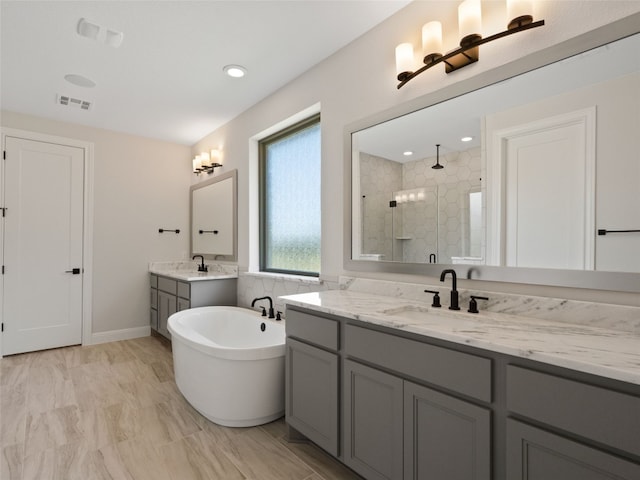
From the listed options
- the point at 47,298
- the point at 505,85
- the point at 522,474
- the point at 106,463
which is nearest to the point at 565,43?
the point at 505,85

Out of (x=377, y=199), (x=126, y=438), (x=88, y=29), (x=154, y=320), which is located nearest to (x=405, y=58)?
(x=377, y=199)

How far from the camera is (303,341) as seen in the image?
1890 mm

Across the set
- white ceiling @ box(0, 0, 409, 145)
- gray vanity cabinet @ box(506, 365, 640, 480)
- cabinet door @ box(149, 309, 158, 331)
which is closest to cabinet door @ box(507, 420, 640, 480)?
gray vanity cabinet @ box(506, 365, 640, 480)

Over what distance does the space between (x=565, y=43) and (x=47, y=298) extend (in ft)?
16.1

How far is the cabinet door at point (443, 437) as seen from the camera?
1.15 meters

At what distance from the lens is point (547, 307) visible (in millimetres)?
1437

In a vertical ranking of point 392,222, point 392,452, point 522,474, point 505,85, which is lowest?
point 392,452

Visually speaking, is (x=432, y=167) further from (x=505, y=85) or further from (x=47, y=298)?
(x=47, y=298)

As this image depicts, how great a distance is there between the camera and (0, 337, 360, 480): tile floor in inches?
69.4

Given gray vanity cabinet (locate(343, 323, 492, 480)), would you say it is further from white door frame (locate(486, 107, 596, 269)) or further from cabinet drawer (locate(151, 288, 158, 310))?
cabinet drawer (locate(151, 288, 158, 310))

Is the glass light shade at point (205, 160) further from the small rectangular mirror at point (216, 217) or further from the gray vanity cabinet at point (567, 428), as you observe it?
the gray vanity cabinet at point (567, 428)

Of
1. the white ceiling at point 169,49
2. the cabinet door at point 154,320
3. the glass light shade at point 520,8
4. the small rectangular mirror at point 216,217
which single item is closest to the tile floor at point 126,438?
→ the cabinet door at point 154,320

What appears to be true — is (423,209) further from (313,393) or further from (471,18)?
(313,393)

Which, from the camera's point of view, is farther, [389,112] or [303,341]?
[389,112]
